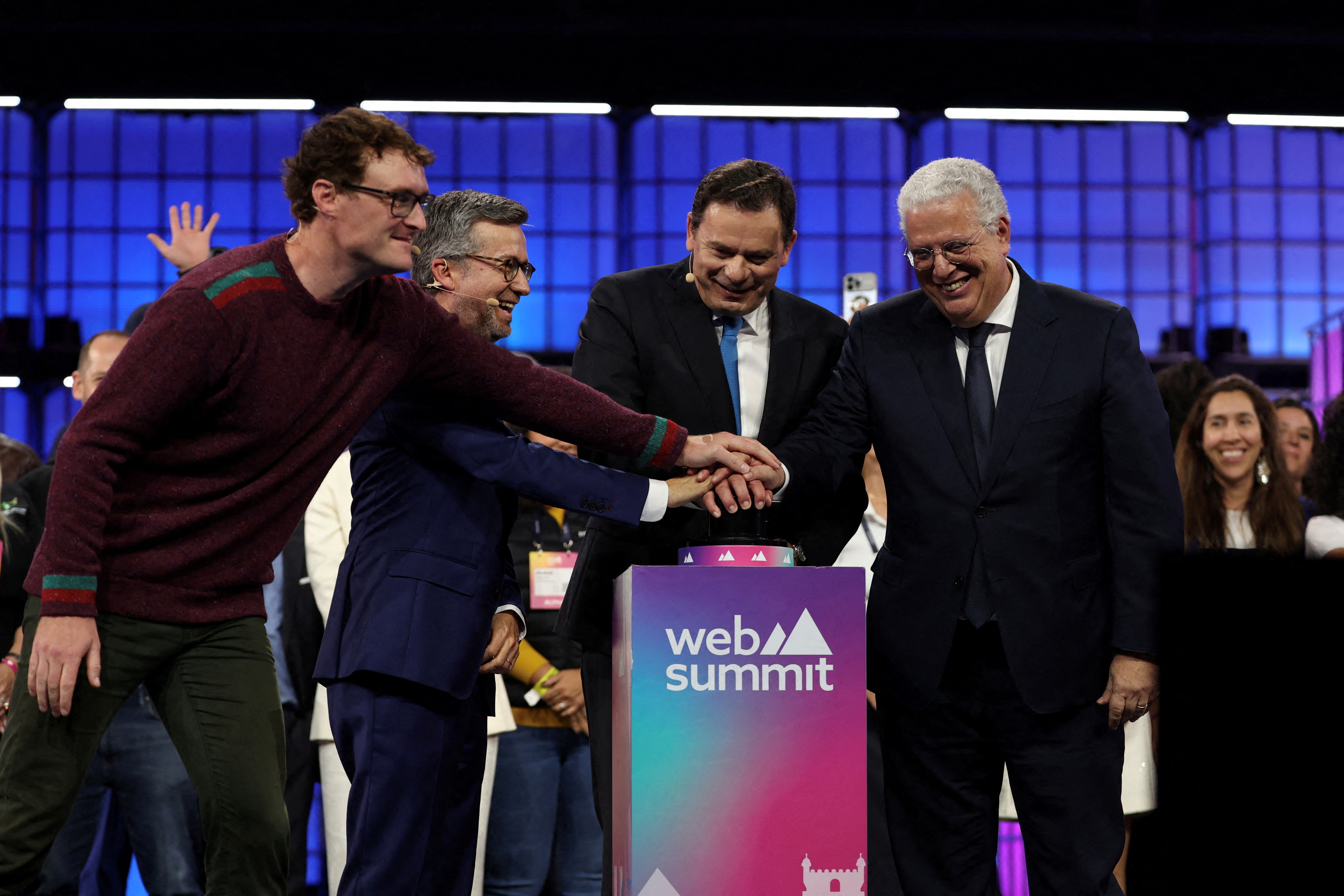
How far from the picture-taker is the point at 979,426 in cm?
229

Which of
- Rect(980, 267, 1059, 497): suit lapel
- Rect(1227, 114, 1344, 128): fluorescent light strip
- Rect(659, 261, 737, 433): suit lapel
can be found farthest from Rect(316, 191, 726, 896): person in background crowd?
Rect(1227, 114, 1344, 128): fluorescent light strip

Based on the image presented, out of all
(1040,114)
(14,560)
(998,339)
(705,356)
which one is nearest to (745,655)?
(705,356)

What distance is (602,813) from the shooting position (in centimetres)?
240

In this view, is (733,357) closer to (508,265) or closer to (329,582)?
(508,265)

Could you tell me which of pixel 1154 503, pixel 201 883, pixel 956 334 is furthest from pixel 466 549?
pixel 201 883

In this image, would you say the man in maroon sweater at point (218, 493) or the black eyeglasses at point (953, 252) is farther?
the black eyeglasses at point (953, 252)

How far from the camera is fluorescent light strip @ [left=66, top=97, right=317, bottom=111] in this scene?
8625 mm

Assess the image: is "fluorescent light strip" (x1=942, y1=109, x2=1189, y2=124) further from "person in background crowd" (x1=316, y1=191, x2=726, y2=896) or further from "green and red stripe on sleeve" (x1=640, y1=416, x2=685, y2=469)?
"person in background crowd" (x1=316, y1=191, x2=726, y2=896)

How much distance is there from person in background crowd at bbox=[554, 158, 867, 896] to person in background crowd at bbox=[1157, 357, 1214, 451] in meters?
2.20

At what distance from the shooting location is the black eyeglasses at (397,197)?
6.46 feet

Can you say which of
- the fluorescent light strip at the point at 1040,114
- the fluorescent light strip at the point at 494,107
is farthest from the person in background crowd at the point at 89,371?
the fluorescent light strip at the point at 1040,114

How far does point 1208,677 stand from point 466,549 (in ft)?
5.58

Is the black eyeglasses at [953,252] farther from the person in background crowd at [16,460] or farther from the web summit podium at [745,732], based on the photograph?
the person in background crowd at [16,460]

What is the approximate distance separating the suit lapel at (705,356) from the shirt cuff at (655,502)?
230 mm
